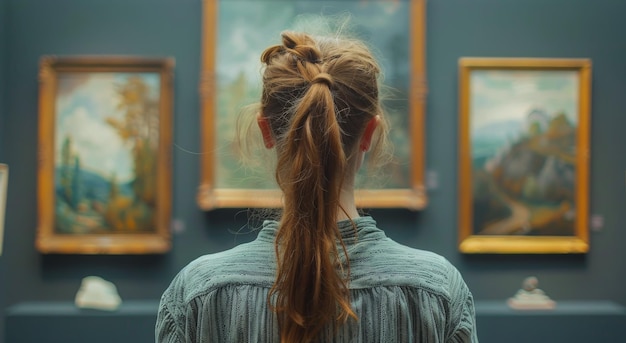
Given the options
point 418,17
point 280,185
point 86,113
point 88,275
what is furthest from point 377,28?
point 280,185

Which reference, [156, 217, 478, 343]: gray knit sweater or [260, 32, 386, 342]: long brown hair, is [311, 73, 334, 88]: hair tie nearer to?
[260, 32, 386, 342]: long brown hair

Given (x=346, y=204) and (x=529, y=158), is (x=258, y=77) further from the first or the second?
(x=346, y=204)

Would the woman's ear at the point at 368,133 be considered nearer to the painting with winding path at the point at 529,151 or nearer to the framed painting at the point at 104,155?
the framed painting at the point at 104,155

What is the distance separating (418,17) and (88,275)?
2825 mm

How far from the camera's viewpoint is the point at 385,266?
1590 millimetres

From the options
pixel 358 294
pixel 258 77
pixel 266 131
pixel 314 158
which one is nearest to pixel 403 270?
pixel 358 294

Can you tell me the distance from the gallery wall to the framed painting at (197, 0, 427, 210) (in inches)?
4.1

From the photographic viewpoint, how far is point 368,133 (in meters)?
1.70

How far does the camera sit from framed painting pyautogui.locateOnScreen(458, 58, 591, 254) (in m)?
5.00

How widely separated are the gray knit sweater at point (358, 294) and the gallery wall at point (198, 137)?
318cm

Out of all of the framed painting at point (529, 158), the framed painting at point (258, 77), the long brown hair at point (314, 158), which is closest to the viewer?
the long brown hair at point (314, 158)

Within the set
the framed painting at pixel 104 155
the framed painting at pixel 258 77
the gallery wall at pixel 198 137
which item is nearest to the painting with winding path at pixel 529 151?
the gallery wall at pixel 198 137

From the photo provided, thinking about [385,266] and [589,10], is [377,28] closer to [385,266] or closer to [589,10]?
[589,10]

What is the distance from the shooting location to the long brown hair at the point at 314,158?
1.57 m
